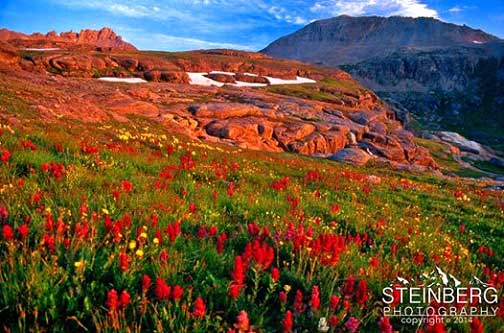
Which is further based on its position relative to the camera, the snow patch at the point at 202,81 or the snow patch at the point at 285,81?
the snow patch at the point at 285,81

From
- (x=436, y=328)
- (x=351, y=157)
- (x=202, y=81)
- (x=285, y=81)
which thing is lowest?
(x=351, y=157)

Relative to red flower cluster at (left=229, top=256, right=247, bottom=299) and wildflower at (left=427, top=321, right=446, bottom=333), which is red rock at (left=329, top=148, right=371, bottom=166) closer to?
wildflower at (left=427, top=321, right=446, bottom=333)

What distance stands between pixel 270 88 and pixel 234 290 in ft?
459

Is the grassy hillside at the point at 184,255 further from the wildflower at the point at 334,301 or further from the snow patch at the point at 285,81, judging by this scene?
the snow patch at the point at 285,81

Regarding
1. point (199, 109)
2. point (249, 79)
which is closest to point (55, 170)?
point (199, 109)

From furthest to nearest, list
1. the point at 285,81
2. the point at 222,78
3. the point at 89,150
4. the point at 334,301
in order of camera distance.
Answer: the point at 285,81
the point at 222,78
the point at 89,150
the point at 334,301

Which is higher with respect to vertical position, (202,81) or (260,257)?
(202,81)

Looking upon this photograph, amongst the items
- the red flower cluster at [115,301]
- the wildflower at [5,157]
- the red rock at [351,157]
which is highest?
the wildflower at [5,157]

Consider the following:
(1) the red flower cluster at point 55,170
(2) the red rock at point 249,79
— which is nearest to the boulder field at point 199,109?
(1) the red flower cluster at point 55,170

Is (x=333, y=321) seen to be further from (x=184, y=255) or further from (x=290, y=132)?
(x=290, y=132)

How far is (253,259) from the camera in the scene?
4703 millimetres

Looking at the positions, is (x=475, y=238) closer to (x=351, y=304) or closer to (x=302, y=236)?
(x=302, y=236)

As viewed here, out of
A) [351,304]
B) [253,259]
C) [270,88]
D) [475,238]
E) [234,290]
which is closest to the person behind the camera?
[234,290]

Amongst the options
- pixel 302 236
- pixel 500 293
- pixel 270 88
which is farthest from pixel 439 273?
pixel 270 88
